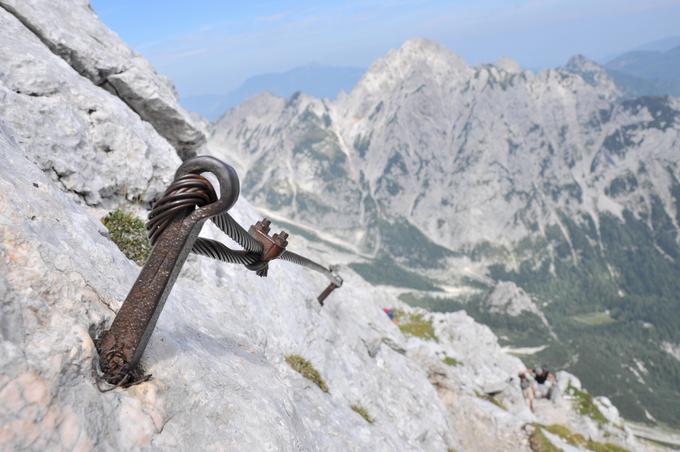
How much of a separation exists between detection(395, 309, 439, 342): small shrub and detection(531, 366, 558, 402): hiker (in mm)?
16972

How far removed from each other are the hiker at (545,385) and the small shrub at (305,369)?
139 ft

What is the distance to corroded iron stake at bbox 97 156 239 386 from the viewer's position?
19.4 feet

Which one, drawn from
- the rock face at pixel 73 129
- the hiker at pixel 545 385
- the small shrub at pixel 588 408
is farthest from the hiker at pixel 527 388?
the rock face at pixel 73 129

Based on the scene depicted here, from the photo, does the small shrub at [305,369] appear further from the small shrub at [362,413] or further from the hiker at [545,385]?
the hiker at [545,385]

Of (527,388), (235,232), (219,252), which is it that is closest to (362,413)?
(219,252)

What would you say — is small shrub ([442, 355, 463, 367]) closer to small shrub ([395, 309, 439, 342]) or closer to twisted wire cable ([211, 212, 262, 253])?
small shrub ([395, 309, 439, 342])

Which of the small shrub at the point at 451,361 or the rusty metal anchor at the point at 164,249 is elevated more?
the rusty metal anchor at the point at 164,249

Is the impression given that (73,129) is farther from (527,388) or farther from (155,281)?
(527,388)

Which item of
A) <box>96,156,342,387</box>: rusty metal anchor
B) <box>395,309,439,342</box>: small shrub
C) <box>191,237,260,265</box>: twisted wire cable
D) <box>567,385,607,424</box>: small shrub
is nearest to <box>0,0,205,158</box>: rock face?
<box>191,237,260,265</box>: twisted wire cable

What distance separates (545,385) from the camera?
5109 centimetres

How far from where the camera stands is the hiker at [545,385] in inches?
1962

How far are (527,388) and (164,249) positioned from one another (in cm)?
5187

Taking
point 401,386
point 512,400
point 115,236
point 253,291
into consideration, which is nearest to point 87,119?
point 115,236

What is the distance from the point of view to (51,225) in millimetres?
7605
